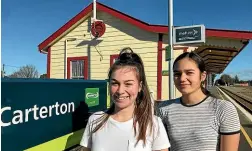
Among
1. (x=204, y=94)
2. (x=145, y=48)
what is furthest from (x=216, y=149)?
(x=145, y=48)

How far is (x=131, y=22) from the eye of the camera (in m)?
11.7

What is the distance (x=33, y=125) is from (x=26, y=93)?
306 millimetres

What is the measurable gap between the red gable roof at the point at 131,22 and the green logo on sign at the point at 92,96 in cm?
762

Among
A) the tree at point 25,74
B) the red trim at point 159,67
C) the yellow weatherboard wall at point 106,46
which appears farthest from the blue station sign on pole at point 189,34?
the tree at point 25,74

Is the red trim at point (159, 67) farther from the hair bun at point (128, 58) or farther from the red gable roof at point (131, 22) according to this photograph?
the hair bun at point (128, 58)

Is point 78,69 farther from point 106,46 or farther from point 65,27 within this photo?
point 65,27

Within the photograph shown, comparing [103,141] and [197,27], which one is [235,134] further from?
[197,27]

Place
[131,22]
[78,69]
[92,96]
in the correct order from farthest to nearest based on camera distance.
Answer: [78,69] → [131,22] → [92,96]

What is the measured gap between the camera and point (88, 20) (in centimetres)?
1280

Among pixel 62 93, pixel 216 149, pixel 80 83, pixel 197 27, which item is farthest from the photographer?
pixel 197 27

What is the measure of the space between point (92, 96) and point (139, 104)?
167 cm

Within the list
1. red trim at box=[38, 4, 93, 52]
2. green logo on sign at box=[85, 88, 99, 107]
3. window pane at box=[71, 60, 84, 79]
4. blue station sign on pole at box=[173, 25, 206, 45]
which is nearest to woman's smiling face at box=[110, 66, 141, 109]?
green logo on sign at box=[85, 88, 99, 107]

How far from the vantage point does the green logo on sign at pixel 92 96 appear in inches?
138

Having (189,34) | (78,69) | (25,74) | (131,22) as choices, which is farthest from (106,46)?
(25,74)
